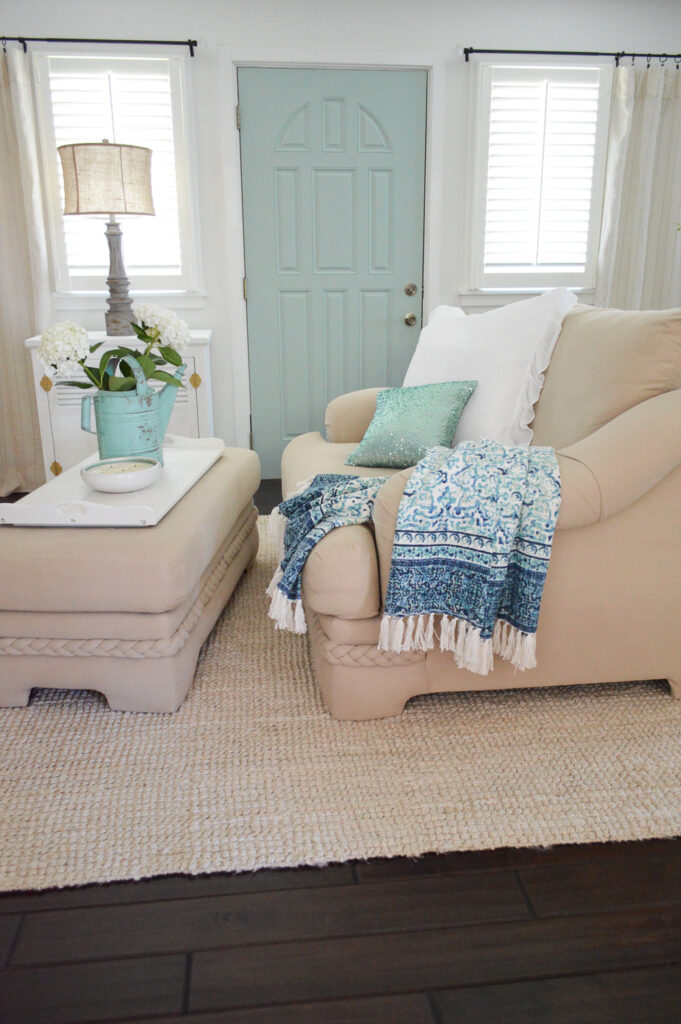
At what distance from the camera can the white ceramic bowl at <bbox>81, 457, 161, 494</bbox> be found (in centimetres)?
203

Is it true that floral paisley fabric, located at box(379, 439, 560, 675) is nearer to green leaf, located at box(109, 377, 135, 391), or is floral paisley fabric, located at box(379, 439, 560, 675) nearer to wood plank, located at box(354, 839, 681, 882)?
wood plank, located at box(354, 839, 681, 882)

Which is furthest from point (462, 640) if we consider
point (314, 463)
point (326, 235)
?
point (326, 235)

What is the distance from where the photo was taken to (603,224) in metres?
4.02

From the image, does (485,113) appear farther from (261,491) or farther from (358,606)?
(358,606)

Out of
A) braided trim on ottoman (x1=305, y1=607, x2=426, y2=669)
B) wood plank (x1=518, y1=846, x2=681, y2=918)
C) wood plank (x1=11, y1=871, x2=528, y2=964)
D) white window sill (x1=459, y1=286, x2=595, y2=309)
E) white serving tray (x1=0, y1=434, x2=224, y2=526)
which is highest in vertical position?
white window sill (x1=459, y1=286, x2=595, y2=309)

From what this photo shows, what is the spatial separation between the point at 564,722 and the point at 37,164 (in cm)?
354

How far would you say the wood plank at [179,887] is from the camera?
130 centimetres

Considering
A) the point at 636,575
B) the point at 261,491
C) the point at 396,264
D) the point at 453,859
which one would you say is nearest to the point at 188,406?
the point at 261,491

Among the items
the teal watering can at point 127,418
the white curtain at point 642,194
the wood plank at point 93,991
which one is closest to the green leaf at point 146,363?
the teal watering can at point 127,418

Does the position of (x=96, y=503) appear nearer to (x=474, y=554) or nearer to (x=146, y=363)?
(x=146, y=363)

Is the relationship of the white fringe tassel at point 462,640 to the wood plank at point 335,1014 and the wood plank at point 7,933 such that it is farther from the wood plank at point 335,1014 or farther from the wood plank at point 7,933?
the wood plank at point 7,933

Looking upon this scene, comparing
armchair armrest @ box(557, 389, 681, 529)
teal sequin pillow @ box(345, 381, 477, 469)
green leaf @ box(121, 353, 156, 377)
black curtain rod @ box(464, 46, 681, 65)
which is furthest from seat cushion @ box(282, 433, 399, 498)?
black curtain rod @ box(464, 46, 681, 65)

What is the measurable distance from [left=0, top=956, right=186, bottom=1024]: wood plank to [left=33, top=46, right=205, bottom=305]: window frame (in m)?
3.39

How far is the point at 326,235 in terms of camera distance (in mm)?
3961
